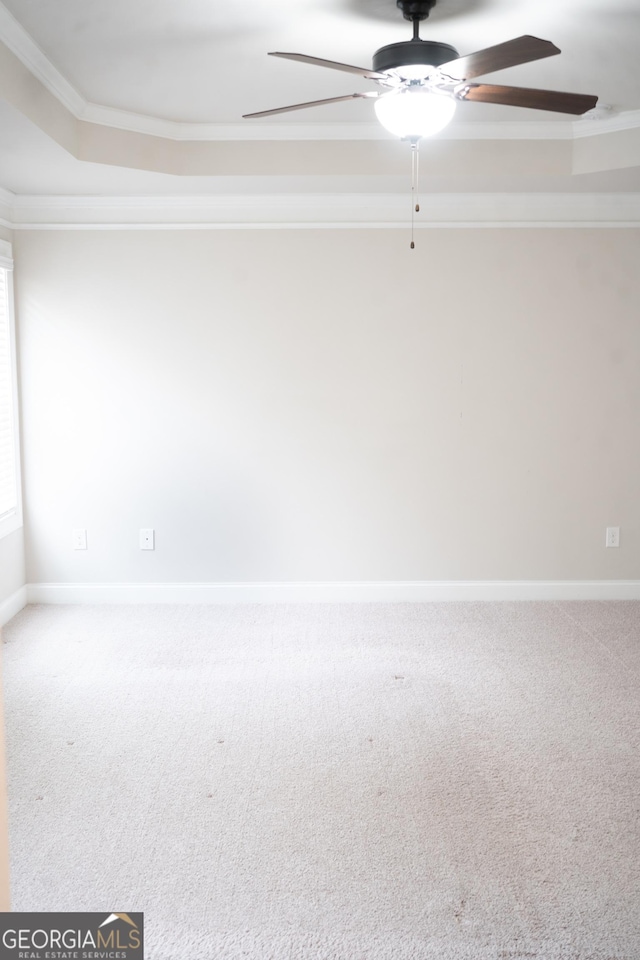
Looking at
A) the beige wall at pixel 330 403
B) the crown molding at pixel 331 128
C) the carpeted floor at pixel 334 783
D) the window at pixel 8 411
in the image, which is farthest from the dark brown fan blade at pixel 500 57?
the window at pixel 8 411

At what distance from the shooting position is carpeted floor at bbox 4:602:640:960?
7.04 feet

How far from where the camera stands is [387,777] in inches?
112

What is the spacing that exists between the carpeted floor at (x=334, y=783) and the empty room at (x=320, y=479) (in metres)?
0.01

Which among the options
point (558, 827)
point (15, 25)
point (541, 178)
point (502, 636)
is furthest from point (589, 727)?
point (15, 25)

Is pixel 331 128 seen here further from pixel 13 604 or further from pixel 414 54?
pixel 13 604

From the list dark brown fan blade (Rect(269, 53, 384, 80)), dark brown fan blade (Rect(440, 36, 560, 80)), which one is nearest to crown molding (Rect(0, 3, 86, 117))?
dark brown fan blade (Rect(269, 53, 384, 80))

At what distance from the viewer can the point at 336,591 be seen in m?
4.82

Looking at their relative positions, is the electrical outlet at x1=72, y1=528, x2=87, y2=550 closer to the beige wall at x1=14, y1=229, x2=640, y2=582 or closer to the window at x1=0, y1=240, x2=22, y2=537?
the beige wall at x1=14, y1=229, x2=640, y2=582

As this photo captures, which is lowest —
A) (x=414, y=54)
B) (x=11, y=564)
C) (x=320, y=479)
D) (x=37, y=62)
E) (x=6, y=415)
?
(x=11, y=564)

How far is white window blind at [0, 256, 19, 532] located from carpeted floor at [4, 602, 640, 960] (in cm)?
68

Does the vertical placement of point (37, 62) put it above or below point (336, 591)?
above

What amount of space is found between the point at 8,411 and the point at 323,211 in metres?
2.11

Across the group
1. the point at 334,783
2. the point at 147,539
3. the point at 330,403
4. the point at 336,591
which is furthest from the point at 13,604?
the point at 334,783

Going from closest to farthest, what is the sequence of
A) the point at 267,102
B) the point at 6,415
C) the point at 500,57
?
the point at 500,57
the point at 267,102
the point at 6,415
